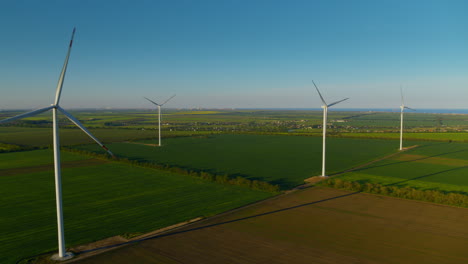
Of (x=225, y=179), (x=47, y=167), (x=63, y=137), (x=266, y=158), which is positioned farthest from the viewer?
(x=63, y=137)

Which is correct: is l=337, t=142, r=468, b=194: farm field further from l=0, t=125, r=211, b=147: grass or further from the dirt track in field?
l=0, t=125, r=211, b=147: grass

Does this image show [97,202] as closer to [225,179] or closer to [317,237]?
[225,179]

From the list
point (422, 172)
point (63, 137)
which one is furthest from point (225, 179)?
point (63, 137)

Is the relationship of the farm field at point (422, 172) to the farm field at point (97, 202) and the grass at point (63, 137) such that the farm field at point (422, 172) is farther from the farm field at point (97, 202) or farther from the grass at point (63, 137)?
the grass at point (63, 137)

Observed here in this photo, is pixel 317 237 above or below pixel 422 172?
below

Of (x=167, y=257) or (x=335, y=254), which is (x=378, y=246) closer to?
(x=335, y=254)
